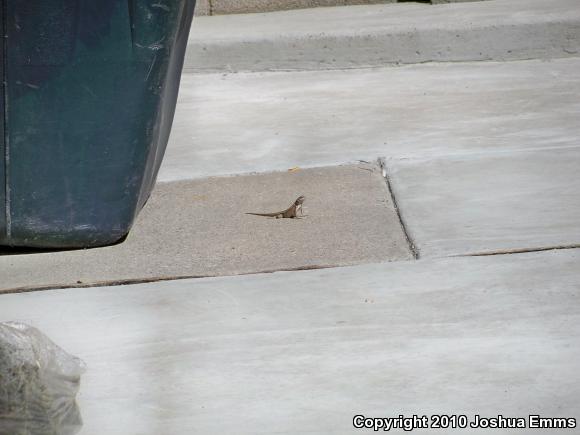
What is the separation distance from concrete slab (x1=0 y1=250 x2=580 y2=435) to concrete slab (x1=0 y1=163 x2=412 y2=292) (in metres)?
0.13

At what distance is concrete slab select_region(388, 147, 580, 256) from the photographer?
4.05 metres

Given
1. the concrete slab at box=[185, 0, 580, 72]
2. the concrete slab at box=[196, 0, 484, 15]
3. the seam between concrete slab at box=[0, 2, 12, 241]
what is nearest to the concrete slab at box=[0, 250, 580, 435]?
the seam between concrete slab at box=[0, 2, 12, 241]

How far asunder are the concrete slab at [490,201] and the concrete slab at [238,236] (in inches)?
5.1

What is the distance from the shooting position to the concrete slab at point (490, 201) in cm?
405

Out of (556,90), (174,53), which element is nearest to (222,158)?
(174,53)

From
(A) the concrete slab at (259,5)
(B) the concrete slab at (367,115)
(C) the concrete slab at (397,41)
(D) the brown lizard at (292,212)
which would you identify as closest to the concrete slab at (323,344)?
(D) the brown lizard at (292,212)

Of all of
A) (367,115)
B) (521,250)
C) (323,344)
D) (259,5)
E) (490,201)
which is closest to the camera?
(323,344)

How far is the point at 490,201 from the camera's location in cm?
444

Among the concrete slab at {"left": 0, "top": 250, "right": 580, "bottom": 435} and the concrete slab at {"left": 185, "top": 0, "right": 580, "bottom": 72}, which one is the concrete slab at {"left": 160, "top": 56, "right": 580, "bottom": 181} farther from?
the concrete slab at {"left": 0, "top": 250, "right": 580, "bottom": 435}

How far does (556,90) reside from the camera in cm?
600

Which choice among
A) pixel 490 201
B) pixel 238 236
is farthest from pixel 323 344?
pixel 490 201

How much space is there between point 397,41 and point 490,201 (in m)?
2.53

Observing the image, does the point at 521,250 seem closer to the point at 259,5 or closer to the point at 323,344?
the point at 323,344

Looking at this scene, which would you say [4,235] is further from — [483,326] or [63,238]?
[483,326]
